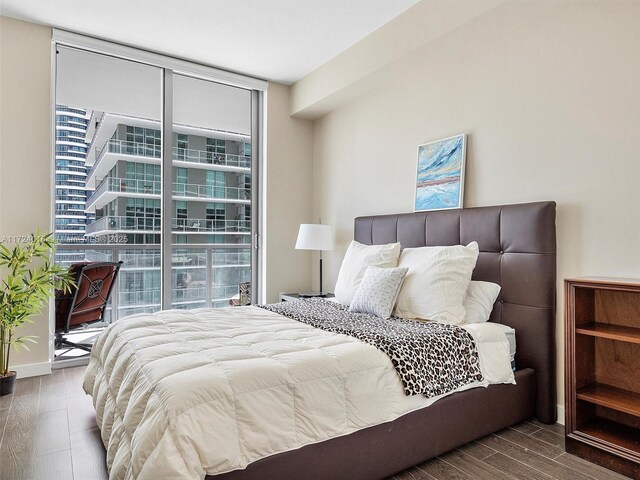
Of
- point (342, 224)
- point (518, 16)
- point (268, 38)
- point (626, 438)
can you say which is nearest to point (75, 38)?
point (268, 38)

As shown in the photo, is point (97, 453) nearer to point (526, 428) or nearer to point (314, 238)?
point (526, 428)

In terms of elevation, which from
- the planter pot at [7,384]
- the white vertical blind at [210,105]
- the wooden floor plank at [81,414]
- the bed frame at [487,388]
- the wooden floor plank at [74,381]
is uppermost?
the white vertical blind at [210,105]

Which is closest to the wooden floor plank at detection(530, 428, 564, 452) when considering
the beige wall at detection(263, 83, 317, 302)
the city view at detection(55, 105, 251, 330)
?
the beige wall at detection(263, 83, 317, 302)

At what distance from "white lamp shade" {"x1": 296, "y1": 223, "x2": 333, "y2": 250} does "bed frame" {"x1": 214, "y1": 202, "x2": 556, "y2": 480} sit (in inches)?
41.9

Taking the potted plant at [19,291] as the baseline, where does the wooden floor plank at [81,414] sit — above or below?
below

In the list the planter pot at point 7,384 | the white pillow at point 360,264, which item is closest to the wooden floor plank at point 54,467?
the planter pot at point 7,384

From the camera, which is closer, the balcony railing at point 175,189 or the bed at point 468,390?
the bed at point 468,390

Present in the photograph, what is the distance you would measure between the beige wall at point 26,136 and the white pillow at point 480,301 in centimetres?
333

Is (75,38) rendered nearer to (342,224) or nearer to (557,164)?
(342,224)

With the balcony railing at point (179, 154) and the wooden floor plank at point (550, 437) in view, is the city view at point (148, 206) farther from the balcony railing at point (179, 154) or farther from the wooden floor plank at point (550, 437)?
the wooden floor plank at point (550, 437)

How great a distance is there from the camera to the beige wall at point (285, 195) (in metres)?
4.44

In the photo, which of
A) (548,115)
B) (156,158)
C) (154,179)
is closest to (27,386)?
(154,179)

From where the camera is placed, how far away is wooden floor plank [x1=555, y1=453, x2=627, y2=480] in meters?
1.86

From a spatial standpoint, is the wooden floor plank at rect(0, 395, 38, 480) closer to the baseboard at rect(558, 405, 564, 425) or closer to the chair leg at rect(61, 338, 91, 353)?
the chair leg at rect(61, 338, 91, 353)
